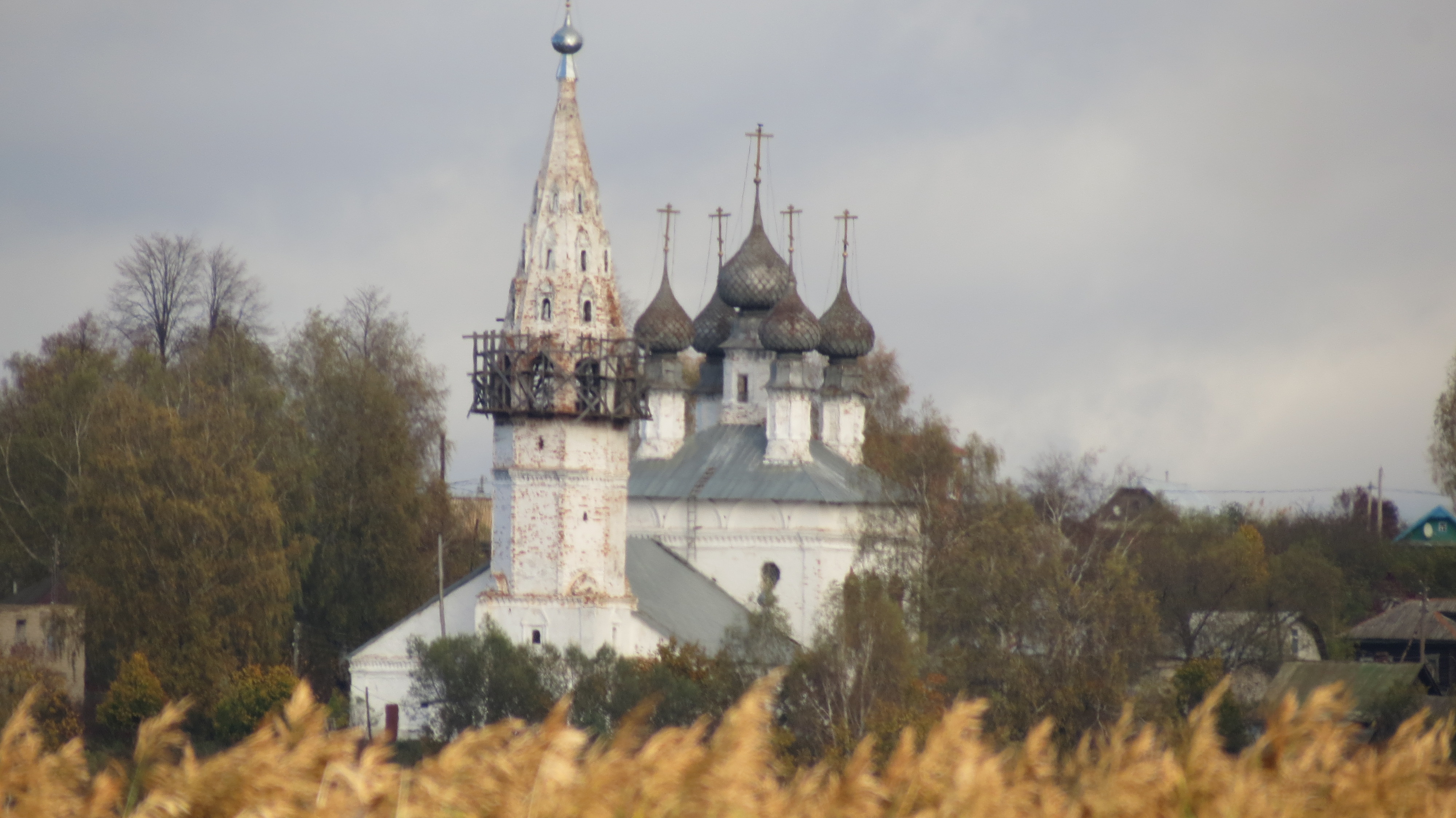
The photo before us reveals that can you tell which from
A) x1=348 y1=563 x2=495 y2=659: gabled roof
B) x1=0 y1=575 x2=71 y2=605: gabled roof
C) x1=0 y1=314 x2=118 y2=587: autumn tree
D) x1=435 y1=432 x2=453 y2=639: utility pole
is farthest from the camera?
x1=435 y1=432 x2=453 y2=639: utility pole

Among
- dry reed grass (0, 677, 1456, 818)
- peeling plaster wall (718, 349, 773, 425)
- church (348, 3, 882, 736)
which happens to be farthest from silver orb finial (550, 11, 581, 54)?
dry reed grass (0, 677, 1456, 818)

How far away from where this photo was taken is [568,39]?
33.0 metres

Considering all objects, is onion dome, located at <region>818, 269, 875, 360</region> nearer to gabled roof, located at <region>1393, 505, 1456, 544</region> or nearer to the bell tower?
the bell tower

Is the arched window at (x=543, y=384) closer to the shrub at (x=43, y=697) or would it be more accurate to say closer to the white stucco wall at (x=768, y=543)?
the shrub at (x=43, y=697)

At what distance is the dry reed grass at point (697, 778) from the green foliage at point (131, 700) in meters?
22.5

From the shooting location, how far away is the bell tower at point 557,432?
31.4 m

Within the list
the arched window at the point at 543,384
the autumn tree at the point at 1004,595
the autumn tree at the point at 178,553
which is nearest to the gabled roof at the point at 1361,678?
the autumn tree at the point at 1004,595

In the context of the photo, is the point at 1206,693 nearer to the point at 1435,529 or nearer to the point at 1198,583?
the point at 1198,583

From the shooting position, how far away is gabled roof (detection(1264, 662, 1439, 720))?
3161cm

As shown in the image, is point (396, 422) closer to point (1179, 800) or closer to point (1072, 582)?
point (1072, 582)

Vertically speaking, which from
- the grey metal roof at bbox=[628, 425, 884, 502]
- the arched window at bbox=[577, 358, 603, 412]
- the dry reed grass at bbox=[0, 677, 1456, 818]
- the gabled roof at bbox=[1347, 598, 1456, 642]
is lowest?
the gabled roof at bbox=[1347, 598, 1456, 642]

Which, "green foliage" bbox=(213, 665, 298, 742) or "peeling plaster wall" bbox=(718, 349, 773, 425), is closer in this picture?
"green foliage" bbox=(213, 665, 298, 742)

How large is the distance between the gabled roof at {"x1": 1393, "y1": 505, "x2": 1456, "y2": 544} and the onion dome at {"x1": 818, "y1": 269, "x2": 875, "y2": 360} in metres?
23.8

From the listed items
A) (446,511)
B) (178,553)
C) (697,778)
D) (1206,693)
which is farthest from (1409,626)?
(697,778)
